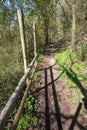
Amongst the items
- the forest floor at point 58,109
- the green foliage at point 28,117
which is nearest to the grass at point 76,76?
the forest floor at point 58,109

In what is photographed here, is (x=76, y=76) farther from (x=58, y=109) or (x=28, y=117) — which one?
(x=28, y=117)

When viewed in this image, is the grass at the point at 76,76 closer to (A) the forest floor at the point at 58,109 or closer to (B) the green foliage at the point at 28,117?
(A) the forest floor at the point at 58,109

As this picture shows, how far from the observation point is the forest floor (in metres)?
4.45

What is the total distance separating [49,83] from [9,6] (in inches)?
349

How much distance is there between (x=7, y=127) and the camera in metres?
4.55

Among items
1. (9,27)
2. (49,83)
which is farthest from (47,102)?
(9,27)

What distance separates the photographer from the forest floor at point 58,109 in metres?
4.45

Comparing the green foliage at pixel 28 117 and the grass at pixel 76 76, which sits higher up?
the grass at pixel 76 76

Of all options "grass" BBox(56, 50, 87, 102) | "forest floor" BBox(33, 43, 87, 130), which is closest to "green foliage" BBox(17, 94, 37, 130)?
"forest floor" BBox(33, 43, 87, 130)

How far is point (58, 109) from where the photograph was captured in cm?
523

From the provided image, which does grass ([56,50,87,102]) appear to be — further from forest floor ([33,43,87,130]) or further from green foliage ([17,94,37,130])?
green foliage ([17,94,37,130])

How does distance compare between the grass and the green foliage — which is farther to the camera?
the grass

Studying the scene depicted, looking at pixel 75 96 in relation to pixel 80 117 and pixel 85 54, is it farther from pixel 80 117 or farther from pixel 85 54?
pixel 85 54

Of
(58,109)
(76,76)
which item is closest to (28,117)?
(58,109)
